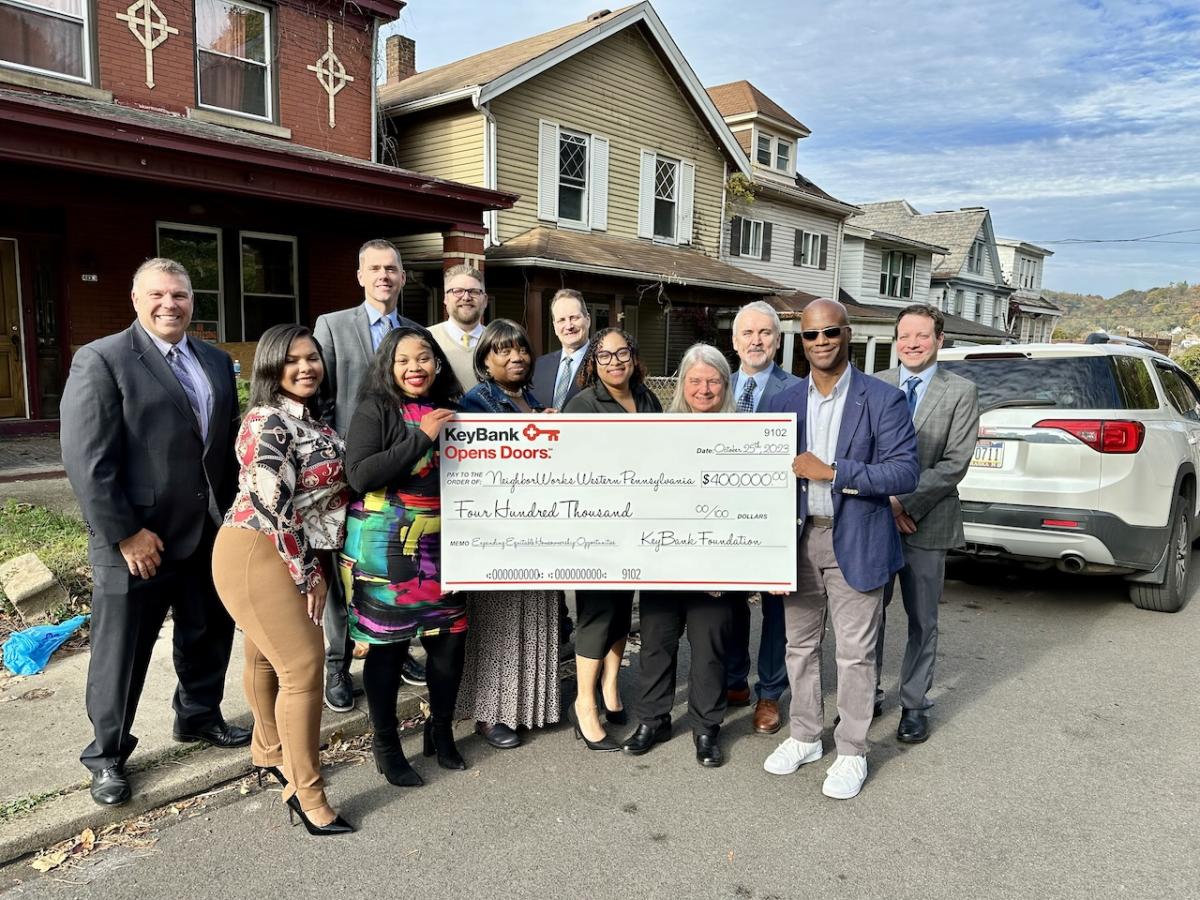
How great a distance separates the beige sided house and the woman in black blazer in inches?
425

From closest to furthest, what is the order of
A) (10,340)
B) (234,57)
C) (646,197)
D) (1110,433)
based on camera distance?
(1110,433), (10,340), (234,57), (646,197)

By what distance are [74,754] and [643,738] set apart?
243 cm

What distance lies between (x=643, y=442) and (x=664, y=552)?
490 millimetres

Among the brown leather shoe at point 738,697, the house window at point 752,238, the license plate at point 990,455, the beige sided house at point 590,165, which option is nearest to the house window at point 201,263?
the beige sided house at point 590,165

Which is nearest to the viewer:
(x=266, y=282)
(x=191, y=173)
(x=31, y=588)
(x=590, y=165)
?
(x=31, y=588)

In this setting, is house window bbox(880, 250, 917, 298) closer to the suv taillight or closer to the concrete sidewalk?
the suv taillight

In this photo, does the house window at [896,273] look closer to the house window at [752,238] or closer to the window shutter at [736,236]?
the house window at [752,238]

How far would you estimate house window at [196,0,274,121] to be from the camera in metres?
11.5

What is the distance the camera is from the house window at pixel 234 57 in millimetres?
11484

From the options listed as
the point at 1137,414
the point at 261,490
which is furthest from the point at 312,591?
the point at 1137,414

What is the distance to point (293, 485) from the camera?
2916 millimetres

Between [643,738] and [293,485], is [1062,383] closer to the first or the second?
[643,738]

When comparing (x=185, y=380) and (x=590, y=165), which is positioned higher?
(x=590, y=165)

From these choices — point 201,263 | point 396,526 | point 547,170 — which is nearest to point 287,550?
point 396,526
